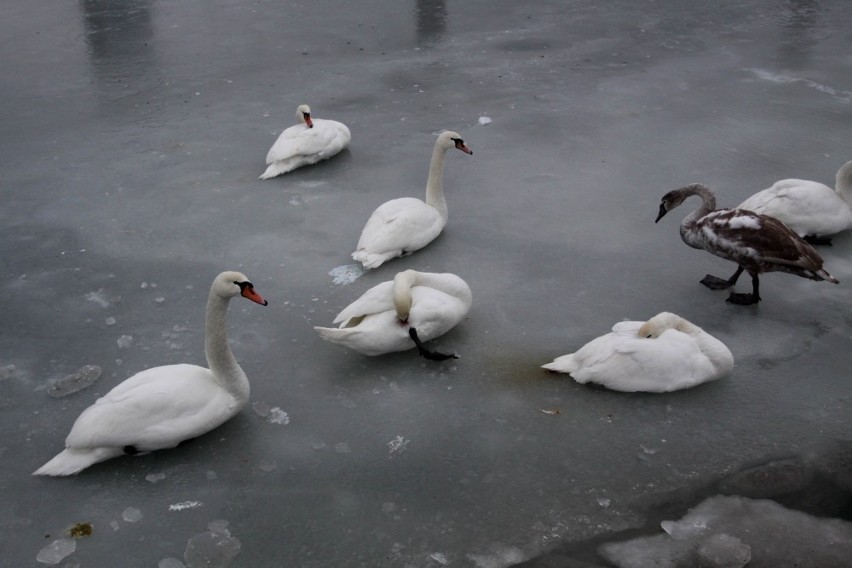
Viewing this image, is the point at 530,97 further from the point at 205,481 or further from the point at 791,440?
the point at 205,481

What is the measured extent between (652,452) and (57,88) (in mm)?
8902

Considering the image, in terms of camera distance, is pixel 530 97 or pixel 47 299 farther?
pixel 530 97

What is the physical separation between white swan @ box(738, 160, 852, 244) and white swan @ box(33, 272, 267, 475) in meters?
3.98

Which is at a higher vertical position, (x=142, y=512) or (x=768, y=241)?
(x=768, y=241)

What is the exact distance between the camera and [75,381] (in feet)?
16.1

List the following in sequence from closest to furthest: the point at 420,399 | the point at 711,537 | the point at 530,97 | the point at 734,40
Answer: the point at 711,537 < the point at 420,399 < the point at 530,97 < the point at 734,40

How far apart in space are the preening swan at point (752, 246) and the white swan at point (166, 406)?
317cm

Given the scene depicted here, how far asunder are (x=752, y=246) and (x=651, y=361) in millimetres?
1377

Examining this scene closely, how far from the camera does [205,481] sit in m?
4.17

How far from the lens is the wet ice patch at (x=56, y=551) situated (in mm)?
3725

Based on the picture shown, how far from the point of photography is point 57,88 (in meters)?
10.2

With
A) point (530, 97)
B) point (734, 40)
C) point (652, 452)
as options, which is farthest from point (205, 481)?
point (734, 40)

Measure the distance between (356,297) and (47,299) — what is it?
2.18 metres

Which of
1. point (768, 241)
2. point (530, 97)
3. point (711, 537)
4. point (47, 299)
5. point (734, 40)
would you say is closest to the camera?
point (711, 537)
